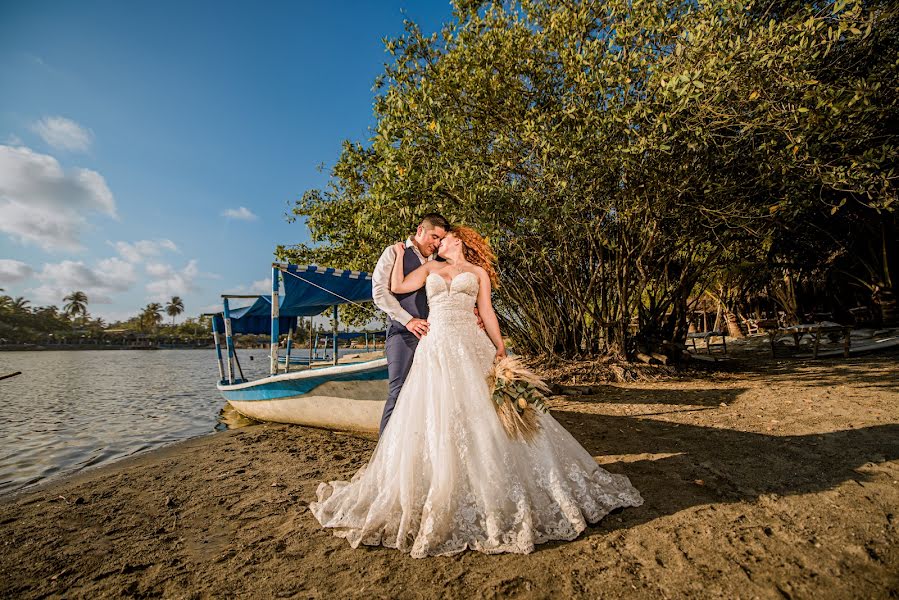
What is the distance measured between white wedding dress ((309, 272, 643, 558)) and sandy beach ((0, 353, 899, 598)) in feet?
0.45

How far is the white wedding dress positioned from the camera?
111 inches

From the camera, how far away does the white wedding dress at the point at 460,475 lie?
2822 millimetres

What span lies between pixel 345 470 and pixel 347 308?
998 centimetres

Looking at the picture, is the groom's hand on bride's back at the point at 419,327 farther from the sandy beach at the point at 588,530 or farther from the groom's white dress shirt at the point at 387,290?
the sandy beach at the point at 588,530

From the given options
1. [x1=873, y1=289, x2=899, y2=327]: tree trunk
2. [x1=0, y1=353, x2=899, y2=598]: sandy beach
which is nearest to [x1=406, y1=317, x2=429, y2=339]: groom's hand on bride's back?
[x1=0, y1=353, x2=899, y2=598]: sandy beach

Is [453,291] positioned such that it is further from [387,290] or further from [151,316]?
[151,316]

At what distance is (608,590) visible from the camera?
7.43 feet

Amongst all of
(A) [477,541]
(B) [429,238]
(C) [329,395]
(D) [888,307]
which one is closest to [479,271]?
(B) [429,238]

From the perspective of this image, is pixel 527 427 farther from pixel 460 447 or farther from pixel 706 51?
pixel 706 51

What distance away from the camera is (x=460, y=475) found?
9.83 ft

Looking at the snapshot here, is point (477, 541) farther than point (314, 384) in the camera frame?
No

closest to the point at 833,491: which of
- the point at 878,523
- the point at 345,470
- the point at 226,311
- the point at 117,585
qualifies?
the point at 878,523

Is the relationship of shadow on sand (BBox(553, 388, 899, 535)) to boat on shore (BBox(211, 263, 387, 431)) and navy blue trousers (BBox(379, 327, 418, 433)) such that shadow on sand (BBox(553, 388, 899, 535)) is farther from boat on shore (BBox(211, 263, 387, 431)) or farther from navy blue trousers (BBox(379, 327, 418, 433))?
boat on shore (BBox(211, 263, 387, 431))

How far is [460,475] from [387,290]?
1798 mm
